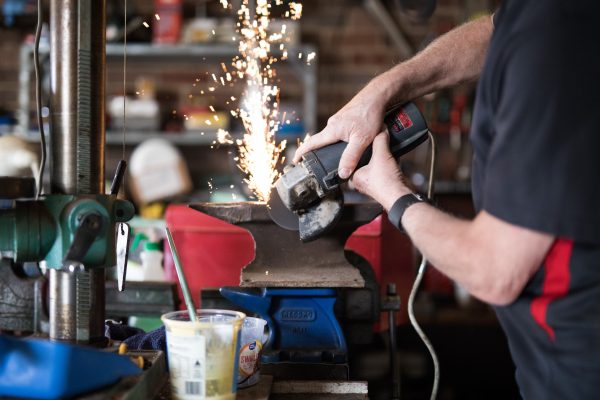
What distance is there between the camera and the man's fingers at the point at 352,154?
1220 millimetres

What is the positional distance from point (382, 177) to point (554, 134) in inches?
13.9

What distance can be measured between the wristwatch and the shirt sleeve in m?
0.21

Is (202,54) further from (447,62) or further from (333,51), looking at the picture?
(447,62)

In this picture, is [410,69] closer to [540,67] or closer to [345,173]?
[345,173]

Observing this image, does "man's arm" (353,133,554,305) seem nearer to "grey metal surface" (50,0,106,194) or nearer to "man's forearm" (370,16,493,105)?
A: "man's forearm" (370,16,493,105)

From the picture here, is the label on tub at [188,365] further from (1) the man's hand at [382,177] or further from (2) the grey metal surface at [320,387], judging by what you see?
(1) the man's hand at [382,177]

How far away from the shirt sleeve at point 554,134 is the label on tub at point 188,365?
44 cm

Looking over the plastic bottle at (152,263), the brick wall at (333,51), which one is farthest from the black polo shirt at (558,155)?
the brick wall at (333,51)

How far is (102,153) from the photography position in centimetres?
109

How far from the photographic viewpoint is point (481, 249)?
0.94 m

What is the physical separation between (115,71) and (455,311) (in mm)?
2345

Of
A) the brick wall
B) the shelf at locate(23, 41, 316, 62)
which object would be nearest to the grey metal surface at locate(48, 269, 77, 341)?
the shelf at locate(23, 41, 316, 62)

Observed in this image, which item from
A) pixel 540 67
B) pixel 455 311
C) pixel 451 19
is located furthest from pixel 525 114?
pixel 451 19

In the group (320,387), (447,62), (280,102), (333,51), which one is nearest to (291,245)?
(320,387)
